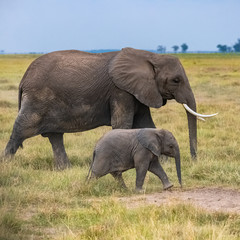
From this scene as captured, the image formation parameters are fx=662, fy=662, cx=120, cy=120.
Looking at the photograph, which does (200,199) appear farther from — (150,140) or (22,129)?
(22,129)

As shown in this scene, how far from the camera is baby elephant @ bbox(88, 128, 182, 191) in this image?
7.04 meters

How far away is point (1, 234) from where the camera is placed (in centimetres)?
526

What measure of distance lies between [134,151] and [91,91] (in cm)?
216

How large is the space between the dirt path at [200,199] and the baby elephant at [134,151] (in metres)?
0.27

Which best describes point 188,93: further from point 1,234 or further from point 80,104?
point 1,234

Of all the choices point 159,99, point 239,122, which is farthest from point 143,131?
point 239,122

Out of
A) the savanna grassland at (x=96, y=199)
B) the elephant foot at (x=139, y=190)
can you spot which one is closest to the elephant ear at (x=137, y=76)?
the savanna grassland at (x=96, y=199)

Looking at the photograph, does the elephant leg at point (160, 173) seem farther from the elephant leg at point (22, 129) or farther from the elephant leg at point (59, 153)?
the elephant leg at point (22, 129)

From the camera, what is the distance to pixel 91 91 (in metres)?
9.05

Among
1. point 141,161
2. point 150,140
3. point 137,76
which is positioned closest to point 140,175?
point 141,161

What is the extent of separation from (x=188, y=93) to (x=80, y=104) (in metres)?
1.49

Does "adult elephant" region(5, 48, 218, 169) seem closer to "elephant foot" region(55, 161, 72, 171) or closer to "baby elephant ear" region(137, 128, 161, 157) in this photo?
"elephant foot" region(55, 161, 72, 171)

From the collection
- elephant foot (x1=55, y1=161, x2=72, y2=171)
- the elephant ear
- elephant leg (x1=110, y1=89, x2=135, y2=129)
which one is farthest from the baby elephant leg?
elephant foot (x1=55, y1=161, x2=72, y2=171)

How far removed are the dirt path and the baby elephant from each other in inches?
10.7
